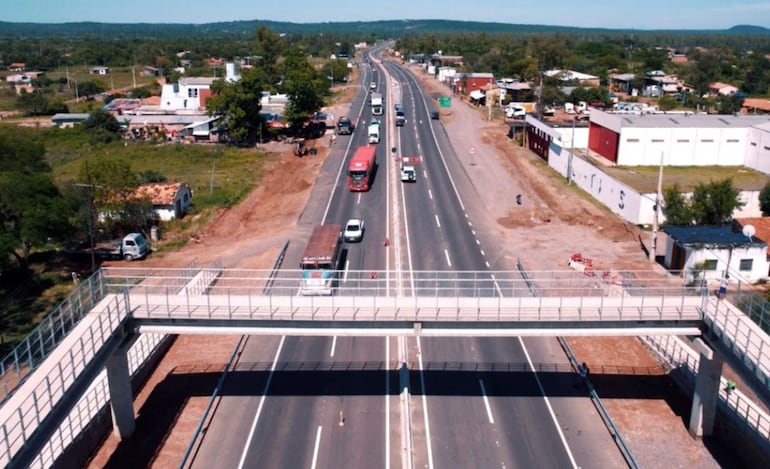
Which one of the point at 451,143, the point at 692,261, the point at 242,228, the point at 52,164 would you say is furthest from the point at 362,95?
the point at 692,261

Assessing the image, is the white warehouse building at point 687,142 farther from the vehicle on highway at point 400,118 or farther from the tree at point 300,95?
the tree at point 300,95

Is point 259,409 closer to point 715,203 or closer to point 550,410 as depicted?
point 550,410

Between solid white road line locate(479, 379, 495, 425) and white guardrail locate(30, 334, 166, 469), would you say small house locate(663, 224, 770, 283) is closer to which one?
solid white road line locate(479, 379, 495, 425)

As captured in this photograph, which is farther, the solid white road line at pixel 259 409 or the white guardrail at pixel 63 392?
the solid white road line at pixel 259 409

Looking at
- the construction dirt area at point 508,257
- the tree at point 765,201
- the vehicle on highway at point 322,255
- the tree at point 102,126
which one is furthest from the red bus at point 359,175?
the tree at point 102,126

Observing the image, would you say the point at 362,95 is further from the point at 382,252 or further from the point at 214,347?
the point at 214,347

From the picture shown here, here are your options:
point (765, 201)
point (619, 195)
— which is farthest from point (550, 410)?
point (765, 201)
